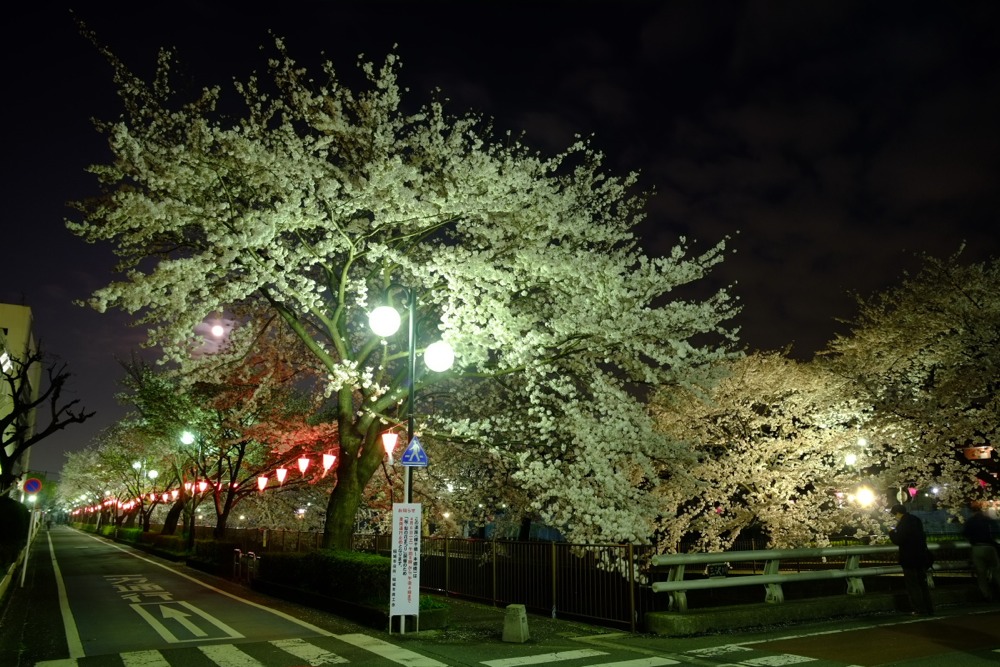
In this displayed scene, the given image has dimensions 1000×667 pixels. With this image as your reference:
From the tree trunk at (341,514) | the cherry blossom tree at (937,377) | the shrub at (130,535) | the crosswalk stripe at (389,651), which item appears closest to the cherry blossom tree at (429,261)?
the tree trunk at (341,514)

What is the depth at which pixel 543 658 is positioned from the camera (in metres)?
8.97

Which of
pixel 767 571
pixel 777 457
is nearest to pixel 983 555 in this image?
pixel 767 571

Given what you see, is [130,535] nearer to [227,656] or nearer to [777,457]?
[777,457]

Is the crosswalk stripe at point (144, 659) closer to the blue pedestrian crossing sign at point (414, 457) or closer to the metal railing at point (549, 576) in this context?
the blue pedestrian crossing sign at point (414, 457)

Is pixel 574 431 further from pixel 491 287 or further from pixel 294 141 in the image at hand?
pixel 294 141

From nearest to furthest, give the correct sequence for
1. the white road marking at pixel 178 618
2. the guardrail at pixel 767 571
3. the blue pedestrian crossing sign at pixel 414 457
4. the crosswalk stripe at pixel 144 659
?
1. the crosswalk stripe at pixel 144 659
2. the guardrail at pixel 767 571
3. the white road marking at pixel 178 618
4. the blue pedestrian crossing sign at pixel 414 457

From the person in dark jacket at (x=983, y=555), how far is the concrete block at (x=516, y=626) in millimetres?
9574

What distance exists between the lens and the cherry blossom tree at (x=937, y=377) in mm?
19891

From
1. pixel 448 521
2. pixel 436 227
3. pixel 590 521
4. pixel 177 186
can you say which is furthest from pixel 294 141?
pixel 448 521

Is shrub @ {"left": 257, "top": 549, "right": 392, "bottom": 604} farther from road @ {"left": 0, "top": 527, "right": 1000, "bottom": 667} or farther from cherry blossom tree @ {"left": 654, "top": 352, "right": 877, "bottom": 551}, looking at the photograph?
cherry blossom tree @ {"left": 654, "top": 352, "right": 877, "bottom": 551}

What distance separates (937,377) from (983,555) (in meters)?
9.92

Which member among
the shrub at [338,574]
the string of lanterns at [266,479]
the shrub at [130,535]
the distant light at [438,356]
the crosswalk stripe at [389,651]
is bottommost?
the shrub at [130,535]

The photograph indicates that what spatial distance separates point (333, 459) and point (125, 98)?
13.5m

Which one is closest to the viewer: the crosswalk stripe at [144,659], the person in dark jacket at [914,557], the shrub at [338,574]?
the crosswalk stripe at [144,659]
